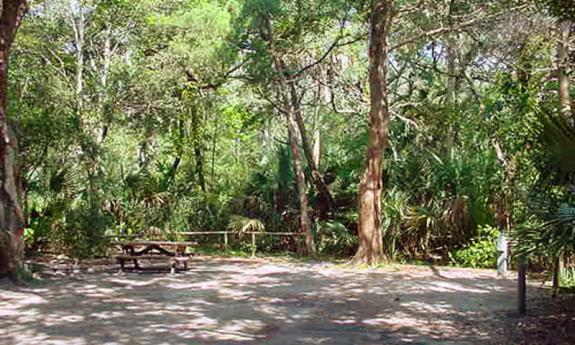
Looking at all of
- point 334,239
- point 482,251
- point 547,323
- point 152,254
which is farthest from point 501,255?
point 152,254

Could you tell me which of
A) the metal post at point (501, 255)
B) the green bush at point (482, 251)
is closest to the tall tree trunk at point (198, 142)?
the green bush at point (482, 251)

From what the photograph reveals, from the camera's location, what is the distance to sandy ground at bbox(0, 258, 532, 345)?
635 cm

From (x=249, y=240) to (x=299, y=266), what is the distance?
3980 millimetres

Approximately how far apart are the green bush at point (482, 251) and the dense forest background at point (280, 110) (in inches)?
1.7

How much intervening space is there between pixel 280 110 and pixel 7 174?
822 centimetres

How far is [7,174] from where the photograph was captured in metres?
10.2

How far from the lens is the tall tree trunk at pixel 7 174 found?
1009 centimetres

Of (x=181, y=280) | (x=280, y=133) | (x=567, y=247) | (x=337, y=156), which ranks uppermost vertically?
(x=280, y=133)

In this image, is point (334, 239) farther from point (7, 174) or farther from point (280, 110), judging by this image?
point (7, 174)

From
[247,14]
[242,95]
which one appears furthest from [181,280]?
[242,95]

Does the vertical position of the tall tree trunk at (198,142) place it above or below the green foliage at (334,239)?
above

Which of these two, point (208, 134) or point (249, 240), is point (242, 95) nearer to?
point (208, 134)

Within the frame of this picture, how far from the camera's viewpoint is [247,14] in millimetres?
15062

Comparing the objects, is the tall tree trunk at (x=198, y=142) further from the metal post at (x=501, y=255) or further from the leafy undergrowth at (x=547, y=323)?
the leafy undergrowth at (x=547, y=323)
